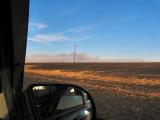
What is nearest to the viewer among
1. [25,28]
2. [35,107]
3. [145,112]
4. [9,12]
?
[9,12]

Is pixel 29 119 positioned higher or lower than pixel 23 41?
lower

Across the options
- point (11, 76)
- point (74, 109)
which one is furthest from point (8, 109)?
point (74, 109)

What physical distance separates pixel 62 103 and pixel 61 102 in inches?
0.5

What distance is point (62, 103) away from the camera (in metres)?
3.35

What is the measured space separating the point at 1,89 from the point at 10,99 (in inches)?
5.0

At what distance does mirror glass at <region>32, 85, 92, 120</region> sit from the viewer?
10.7ft

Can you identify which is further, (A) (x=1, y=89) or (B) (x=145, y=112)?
(B) (x=145, y=112)

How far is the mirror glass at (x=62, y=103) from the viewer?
3262mm

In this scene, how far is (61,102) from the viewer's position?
3.35 metres

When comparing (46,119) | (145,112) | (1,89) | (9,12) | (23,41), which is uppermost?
(9,12)

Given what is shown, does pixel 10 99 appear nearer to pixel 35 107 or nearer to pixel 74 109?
pixel 35 107

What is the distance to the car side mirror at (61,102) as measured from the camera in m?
3.25

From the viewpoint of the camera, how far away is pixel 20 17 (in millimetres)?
2924

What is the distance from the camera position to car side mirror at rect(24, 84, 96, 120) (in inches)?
128
